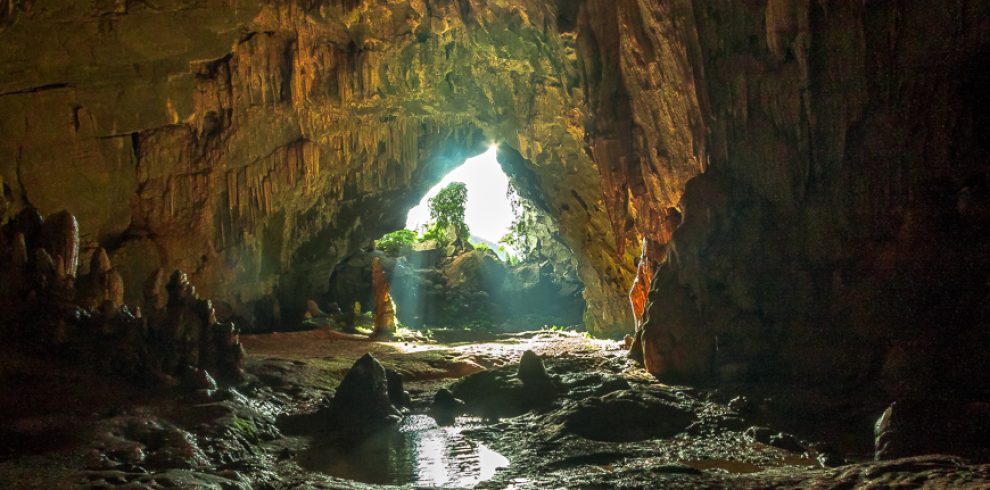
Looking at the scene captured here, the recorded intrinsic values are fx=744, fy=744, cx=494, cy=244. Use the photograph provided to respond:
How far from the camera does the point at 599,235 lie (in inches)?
904

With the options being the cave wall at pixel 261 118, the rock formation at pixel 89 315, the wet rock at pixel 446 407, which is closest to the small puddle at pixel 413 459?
the wet rock at pixel 446 407

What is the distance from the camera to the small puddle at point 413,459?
7484 mm

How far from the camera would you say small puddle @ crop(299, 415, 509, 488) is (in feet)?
24.6

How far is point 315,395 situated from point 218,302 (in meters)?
9.87

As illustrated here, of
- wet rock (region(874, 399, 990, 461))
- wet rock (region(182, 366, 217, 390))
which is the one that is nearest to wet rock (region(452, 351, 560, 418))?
wet rock (region(182, 366, 217, 390))

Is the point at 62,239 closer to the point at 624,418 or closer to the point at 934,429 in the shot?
the point at 624,418

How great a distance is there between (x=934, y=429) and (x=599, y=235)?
53.1ft

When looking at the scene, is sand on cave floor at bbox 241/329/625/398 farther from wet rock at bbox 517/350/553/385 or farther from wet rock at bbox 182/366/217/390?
wet rock at bbox 517/350/553/385

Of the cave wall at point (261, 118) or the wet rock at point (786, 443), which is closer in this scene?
the wet rock at point (786, 443)

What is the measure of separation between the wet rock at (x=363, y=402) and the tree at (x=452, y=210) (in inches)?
1074

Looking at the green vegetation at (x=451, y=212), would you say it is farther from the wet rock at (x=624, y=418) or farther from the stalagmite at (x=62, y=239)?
the wet rock at (x=624, y=418)

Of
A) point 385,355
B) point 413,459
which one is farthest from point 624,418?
point 385,355

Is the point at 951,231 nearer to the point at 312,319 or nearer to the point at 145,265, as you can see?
the point at 145,265

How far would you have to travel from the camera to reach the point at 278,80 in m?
20.1
